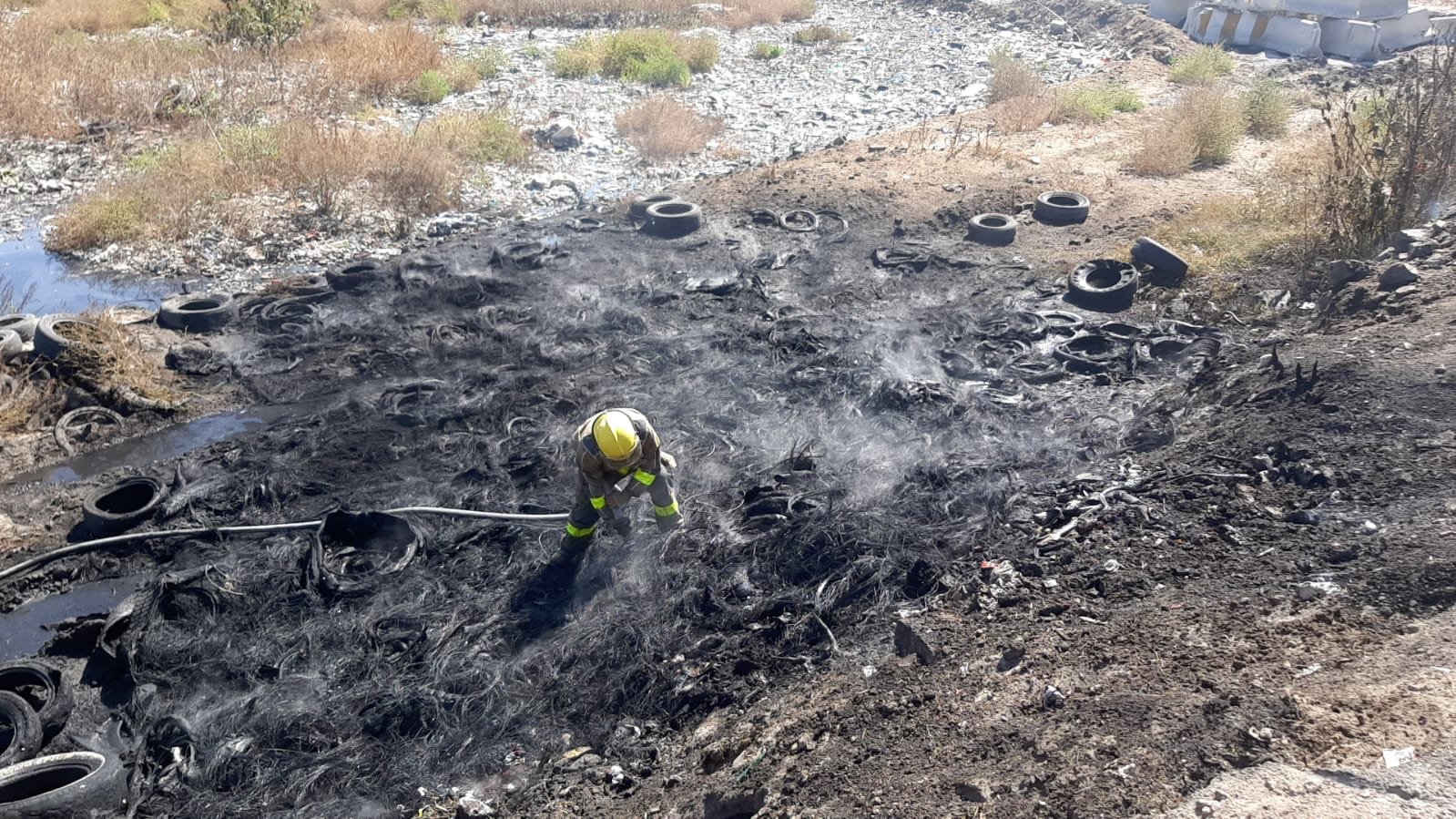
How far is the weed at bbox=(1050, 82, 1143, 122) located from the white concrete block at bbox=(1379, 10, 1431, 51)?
23.2ft

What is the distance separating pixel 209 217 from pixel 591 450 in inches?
378

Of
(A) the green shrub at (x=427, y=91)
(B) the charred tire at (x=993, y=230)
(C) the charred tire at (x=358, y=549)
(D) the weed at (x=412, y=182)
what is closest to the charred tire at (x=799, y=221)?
(B) the charred tire at (x=993, y=230)

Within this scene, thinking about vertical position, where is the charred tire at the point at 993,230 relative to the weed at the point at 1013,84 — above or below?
below

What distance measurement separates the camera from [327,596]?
5988 millimetres

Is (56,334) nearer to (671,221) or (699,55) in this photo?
(671,221)

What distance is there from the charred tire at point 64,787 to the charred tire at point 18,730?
0.42 ft

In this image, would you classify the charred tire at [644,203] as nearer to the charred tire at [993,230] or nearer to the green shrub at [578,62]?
the charred tire at [993,230]

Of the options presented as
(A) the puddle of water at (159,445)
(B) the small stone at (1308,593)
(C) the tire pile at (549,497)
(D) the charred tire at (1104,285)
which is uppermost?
(B) the small stone at (1308,593)

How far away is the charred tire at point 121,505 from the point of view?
6.73 metres

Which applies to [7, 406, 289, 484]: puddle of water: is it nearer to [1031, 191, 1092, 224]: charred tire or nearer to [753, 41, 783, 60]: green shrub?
[1031, 191, 1092, 224]: charred tire

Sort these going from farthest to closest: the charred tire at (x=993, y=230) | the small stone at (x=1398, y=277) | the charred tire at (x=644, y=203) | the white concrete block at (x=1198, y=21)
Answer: the white concrete block at (x=1198, y=21), the charred tire at (x=644, y=203), the charred tire at (x=993, y=230), the small stone at (x=1398, y=277)

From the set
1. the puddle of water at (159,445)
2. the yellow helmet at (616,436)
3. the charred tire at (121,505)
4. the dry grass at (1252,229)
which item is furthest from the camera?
the dry grass at (1252,229)

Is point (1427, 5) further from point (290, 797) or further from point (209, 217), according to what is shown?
point (290, 797)

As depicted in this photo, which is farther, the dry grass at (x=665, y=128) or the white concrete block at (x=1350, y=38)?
the white concrete block at (x=1350, y=38)
